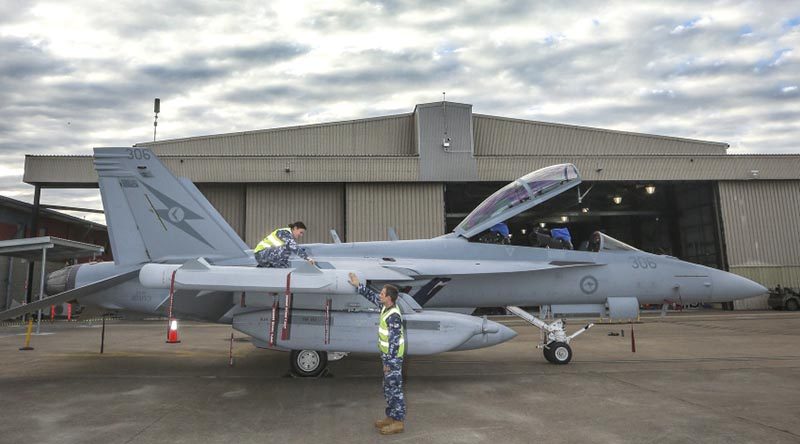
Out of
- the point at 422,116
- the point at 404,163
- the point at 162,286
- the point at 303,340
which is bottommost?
the point at 303,340

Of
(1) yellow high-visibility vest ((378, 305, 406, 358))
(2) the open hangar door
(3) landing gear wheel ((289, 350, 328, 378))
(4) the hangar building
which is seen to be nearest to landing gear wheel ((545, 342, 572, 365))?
(3) landing gear wheel ((289, 350, 328, 378))

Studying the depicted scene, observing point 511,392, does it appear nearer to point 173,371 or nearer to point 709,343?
point 173,371

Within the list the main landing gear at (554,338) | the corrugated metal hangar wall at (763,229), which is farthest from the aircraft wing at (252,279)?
the corrugated metal hangar wall at (763,229)

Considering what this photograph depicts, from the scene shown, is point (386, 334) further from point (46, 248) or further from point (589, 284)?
point (46, 248)

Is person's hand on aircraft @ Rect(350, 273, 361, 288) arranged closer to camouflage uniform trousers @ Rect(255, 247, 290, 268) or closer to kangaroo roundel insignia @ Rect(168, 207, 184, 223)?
camouflage uniform trousers @ Rect(255, 247, 290, 268)

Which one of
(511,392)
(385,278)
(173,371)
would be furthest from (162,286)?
Answer: (511,392)

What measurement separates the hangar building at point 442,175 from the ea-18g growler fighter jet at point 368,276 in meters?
12.6

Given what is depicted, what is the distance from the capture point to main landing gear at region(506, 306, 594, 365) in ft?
26.9

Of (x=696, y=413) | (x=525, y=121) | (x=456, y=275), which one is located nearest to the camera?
(x=696, y=413)

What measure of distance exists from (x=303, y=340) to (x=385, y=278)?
4.83ft

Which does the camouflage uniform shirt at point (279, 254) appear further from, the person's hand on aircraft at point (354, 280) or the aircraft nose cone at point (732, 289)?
the aircraft nose cone at point (732, 289)

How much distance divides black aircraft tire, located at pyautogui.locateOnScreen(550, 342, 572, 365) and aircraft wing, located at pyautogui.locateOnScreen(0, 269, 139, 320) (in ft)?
24.4

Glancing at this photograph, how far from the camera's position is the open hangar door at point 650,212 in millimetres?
23516

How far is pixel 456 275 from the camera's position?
7461mm
